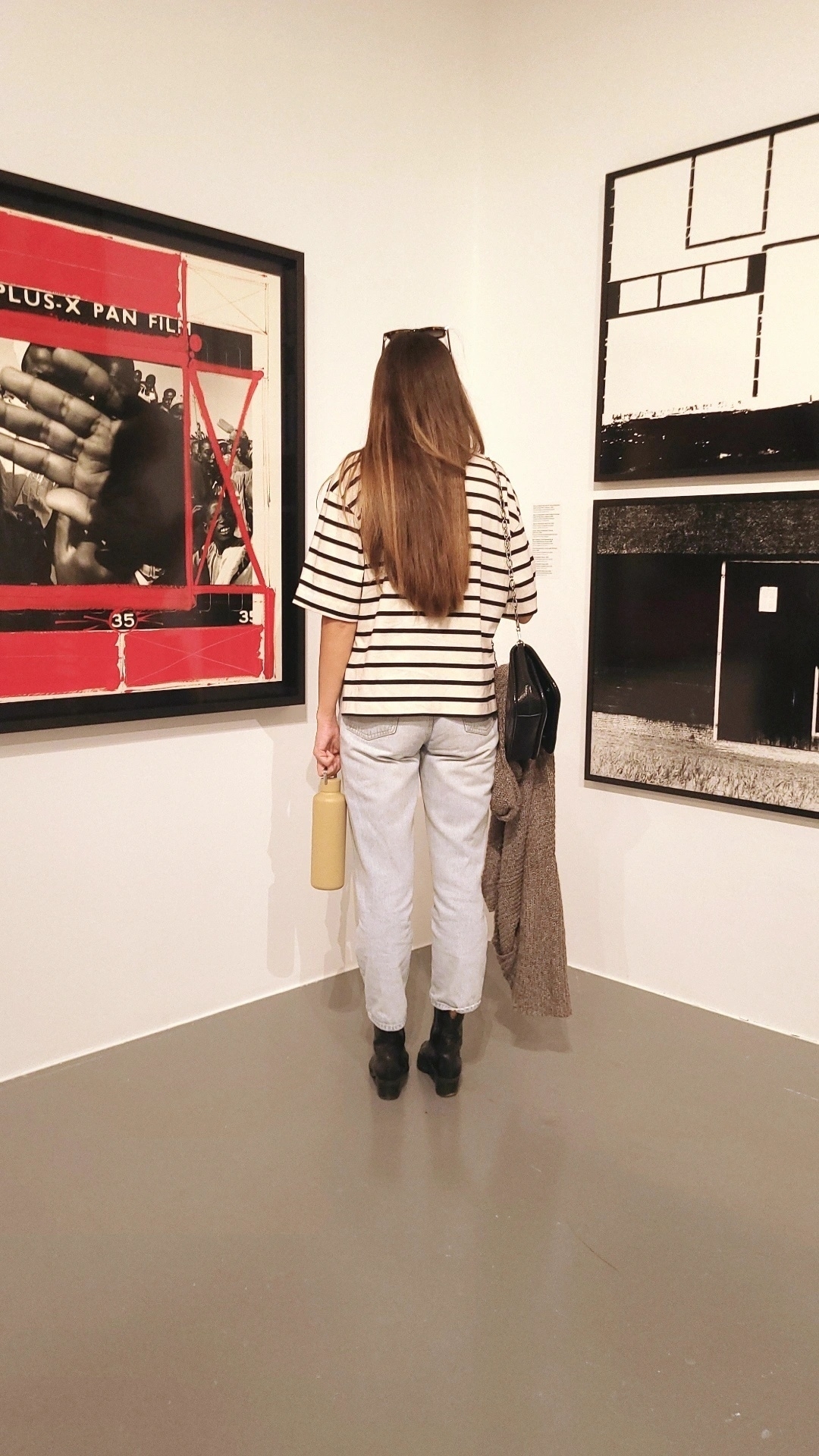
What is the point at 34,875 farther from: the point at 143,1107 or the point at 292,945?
the point at 292,945

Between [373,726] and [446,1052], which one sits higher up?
[373,726]

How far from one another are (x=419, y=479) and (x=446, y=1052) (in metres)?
1.21

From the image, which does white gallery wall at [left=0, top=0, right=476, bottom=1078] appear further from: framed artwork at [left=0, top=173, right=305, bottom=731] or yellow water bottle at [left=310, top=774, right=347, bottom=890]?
yellow water bottle at [left=310, top=774, right=347, bottom=890]

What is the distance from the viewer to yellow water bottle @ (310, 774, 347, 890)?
2.14m

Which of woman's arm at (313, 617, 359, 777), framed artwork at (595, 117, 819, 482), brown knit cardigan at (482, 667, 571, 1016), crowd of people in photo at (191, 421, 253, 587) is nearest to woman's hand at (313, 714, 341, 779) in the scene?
woman's arm at (313, 617, 359, 777)

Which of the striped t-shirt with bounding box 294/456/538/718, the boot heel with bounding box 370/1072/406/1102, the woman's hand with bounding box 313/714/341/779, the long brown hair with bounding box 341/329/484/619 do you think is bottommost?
the boot heel with bounding box 370/1072/406/1102

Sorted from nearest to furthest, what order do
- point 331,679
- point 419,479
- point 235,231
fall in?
point 419,479, point 331,679, point 235,231

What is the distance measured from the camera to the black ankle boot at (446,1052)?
206 centimetres

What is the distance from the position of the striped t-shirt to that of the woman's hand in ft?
0.33

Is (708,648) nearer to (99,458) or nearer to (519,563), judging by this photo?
(519,563)

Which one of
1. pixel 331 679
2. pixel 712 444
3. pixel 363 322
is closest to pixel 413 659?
pixel 331 679

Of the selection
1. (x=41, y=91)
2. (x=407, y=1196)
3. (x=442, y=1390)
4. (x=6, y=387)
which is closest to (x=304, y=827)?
(x=407, y=1196)

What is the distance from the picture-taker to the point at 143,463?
2.13 m

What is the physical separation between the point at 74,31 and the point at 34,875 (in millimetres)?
1759
